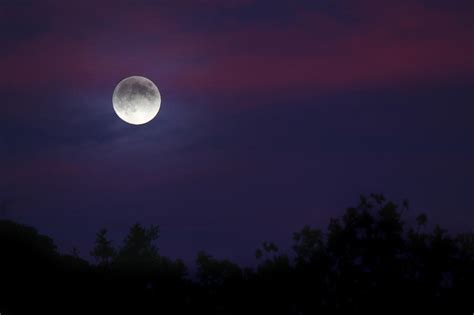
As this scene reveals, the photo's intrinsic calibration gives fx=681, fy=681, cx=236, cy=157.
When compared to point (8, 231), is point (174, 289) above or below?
below

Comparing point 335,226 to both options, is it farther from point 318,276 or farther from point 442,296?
point 442,296

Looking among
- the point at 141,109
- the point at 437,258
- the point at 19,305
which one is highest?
the point at 141,109

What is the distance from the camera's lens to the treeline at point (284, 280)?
77.5ft

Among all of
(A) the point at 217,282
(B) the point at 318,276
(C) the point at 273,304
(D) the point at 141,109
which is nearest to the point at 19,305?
(A) the point at 217,282

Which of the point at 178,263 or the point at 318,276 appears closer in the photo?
the point at 318,276

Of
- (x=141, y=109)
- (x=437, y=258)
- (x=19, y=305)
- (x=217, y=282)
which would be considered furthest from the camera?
(x=141, y=109)

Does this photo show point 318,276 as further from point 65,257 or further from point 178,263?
point 65,257

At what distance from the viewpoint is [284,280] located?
25.3 m

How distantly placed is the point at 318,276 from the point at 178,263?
5.72 m

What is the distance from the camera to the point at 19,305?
76.1 feet

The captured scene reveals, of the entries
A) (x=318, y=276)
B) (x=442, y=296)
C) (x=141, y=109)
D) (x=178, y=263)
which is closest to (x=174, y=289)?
(x=178, y=263)

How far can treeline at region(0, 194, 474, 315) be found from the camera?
23.6 m

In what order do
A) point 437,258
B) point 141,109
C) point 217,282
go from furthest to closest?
point 141,109 → point 217,282 → point 437,258

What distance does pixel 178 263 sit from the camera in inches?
1067
